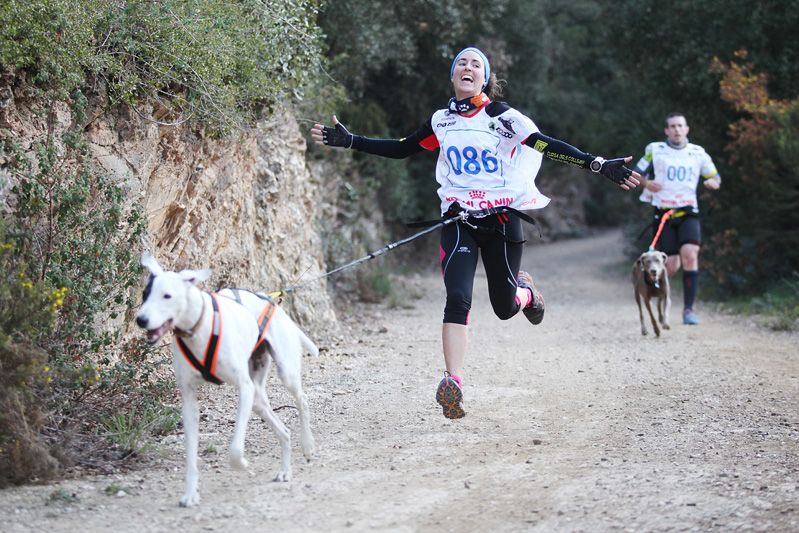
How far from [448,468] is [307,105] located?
6.80 meters

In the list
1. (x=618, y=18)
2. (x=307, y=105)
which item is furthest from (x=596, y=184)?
(x=307, y=105)

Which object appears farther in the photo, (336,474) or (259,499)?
(336,474)

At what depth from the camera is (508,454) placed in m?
5.91

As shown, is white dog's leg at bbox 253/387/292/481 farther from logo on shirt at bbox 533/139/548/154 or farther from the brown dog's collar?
logo on shirt at bbox 533/139/548/154

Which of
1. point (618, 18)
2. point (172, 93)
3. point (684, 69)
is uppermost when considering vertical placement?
point (618, 18)

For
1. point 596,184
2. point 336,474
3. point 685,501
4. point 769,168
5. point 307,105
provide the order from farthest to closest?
point 596,184
point 769,168
point 307,105
point 336,474
point 685,501

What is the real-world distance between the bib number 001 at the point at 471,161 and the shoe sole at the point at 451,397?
1461 millimetres

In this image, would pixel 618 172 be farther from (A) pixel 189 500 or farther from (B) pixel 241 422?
(A) pixel 189 500

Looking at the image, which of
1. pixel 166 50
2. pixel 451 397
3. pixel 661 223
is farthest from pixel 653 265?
pixel 166 50

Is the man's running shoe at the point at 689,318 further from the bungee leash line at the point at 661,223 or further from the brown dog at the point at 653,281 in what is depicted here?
the bungee leash line at the point at 661,223

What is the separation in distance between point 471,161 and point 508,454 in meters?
1.99

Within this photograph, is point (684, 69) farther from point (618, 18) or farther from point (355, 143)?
point (355, 143)

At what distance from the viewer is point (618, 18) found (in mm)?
18312

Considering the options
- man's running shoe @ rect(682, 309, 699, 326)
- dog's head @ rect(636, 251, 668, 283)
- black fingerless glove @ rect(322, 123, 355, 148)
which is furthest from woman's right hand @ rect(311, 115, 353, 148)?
man's running shoe @ rect(682, 309, 699, 326)
